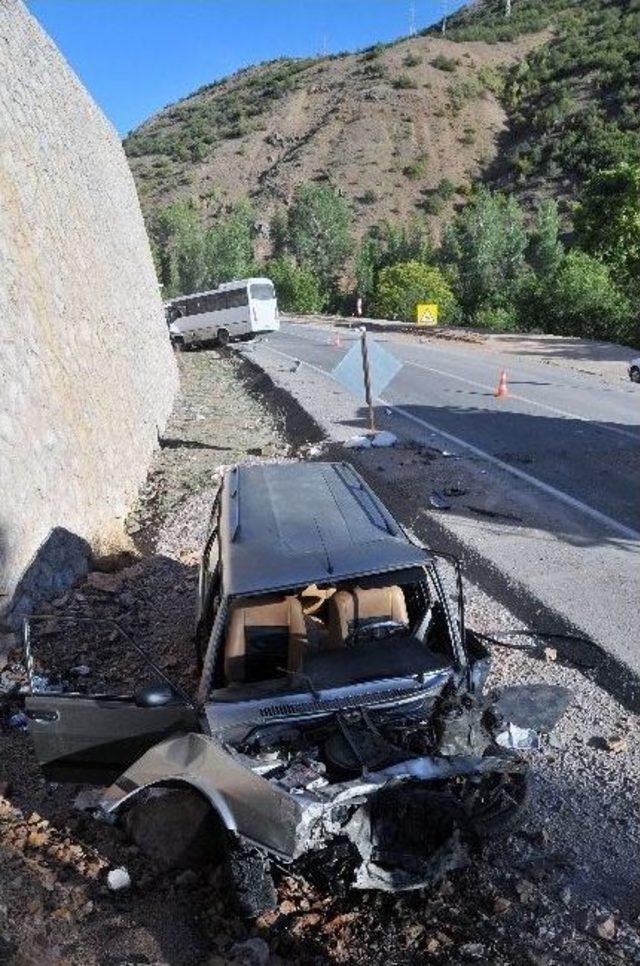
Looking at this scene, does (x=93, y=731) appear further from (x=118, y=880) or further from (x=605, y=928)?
(x=605, y=928)

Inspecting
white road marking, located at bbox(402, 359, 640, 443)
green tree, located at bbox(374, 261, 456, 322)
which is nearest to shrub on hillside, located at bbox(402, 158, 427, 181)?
green tree, located at bbox(374, 261, 456, 322)

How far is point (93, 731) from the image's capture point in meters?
4.63

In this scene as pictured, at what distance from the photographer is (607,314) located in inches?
1478

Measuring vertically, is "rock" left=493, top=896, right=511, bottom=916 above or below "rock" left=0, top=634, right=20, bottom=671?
below

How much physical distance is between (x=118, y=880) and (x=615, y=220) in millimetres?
43350

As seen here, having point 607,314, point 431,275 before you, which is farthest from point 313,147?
point 607,314

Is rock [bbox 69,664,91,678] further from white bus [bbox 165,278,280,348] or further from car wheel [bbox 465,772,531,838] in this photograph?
white bus [bbox 165,278,280,348]

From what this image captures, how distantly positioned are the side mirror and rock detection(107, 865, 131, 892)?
88 centimetres

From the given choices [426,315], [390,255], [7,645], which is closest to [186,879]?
[7,645]

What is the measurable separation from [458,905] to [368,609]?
1.60 m

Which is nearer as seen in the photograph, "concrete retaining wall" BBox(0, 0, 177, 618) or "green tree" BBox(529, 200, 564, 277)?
"concrete retaining wall" BBox(0, 0, 177, 618)

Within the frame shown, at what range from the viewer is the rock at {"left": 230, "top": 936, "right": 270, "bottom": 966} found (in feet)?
12.5

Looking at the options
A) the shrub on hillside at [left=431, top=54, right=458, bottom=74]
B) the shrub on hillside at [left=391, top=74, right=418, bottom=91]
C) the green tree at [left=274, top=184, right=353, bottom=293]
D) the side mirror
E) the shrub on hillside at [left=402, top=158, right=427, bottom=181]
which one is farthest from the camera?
the shrub on hillside at [left=431, top=54, right=458, bottom=74]

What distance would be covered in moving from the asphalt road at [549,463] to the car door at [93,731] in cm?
392
